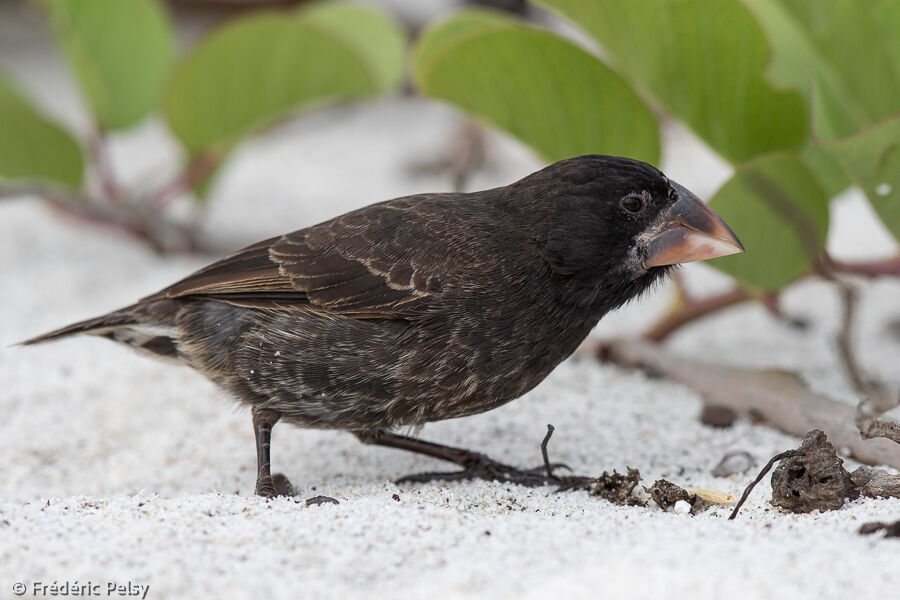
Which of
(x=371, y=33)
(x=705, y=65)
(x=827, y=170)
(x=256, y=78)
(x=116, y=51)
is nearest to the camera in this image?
(x=705, y=65)

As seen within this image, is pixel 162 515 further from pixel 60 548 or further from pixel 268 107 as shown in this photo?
pixel 268 107

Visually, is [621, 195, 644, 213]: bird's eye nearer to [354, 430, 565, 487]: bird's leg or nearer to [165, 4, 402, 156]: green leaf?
[354, 430, 565, 487]: bird's leg

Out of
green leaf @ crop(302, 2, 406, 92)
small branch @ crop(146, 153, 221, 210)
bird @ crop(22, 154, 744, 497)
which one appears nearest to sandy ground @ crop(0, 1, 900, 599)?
bird @ crop(22, 154, 744, 497)

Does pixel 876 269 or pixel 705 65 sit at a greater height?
pixel 705 65

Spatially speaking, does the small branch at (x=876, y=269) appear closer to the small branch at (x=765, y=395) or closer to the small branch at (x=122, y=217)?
the small branch at (x=765, y=395)

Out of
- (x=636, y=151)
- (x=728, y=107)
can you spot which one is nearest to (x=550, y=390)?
(x=636, y=151)

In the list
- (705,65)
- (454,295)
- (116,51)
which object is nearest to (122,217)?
(116,51)

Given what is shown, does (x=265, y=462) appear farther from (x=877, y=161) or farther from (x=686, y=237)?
(x=877, y=161)
